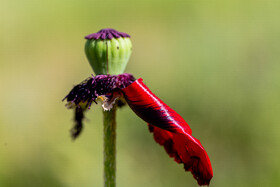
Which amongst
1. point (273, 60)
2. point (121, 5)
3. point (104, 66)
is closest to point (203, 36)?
point (273, 60)

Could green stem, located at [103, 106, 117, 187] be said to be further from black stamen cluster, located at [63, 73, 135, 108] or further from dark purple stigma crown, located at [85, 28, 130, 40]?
dark purple stigma crown, located at [85, 28, 130, 40]

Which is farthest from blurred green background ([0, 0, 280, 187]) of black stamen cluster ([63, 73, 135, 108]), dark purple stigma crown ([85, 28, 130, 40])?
dark purple stigma crown ([85, 28, 130, 40])

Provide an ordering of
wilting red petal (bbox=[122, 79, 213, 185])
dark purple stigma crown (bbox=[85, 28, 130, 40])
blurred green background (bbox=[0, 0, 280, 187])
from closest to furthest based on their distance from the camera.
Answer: wilting red petal (bbox=[122, 79, 213, 185]) → dark purple stigma crown (bbox=[85, 28, 130, 40]) → blurred green background (bbox=[0, 0, 280, 187])

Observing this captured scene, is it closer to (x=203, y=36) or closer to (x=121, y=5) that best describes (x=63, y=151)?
(x=203, y=36)

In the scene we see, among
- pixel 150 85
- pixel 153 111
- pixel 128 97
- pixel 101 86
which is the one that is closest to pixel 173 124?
pixel 153 111

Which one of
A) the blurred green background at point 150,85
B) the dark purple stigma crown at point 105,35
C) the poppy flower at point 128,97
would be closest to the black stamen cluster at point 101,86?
the poppy flower at point 128,97

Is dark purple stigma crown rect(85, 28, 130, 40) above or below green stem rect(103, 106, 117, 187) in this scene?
above

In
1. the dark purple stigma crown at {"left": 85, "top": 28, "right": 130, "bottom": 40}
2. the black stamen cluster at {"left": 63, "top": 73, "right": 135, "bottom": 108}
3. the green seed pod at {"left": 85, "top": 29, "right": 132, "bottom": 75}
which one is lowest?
the black stamen cluster at {"left": 63, "top": 73, "right": 135, "bottom": 108}
